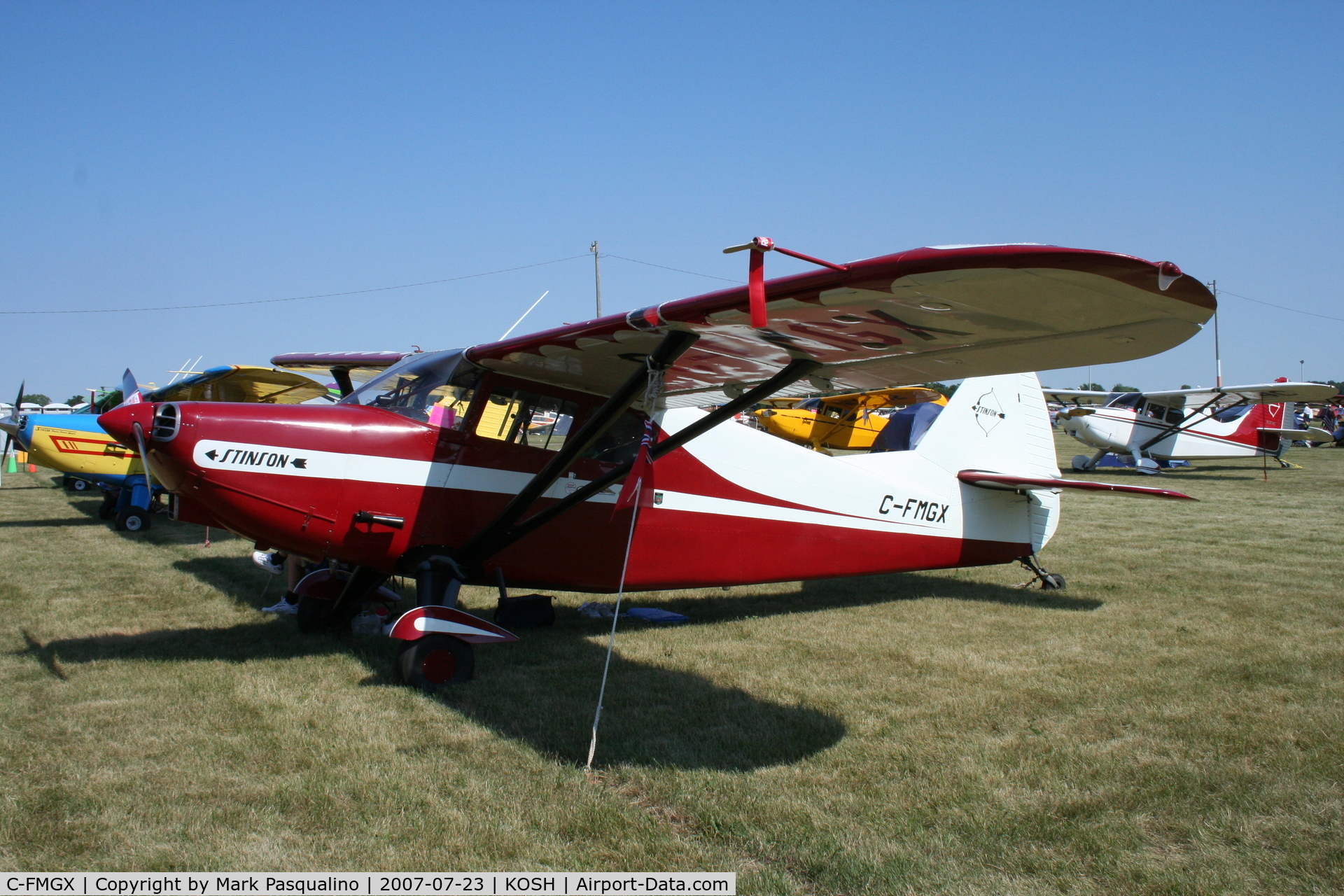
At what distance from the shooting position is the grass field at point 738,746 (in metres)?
3.00

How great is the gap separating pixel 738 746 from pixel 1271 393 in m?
23.3

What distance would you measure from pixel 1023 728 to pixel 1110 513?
11.4 m

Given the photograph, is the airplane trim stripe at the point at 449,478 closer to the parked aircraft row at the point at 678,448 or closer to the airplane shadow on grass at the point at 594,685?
the parked aircraft row at the point at 678,448

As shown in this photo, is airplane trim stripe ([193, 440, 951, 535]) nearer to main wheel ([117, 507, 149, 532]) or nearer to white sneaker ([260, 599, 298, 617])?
white sneaker ([260, 599, 298, 617])

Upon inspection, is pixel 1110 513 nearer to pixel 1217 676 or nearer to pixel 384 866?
pixel 1217 676

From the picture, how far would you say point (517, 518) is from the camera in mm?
5418

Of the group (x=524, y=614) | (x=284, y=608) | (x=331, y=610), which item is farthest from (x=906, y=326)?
(x=284, y=608)

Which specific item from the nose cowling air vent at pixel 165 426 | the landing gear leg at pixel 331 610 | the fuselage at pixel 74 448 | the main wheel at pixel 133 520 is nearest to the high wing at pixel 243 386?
the main wheel at pixel 133 520

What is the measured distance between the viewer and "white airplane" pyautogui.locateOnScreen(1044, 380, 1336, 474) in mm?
23672

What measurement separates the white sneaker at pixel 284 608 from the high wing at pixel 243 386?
342cm

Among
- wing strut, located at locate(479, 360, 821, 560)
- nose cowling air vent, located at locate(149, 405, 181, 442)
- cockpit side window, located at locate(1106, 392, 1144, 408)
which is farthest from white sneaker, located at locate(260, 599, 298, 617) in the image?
cockpit side window, located at locate(1106, 392, 1144, 408)

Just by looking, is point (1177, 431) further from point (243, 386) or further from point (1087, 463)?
point (243, 386)

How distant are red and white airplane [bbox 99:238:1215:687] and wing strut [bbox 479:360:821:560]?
17 mm

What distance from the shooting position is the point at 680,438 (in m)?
5.16
